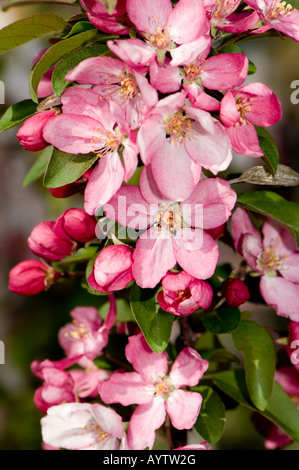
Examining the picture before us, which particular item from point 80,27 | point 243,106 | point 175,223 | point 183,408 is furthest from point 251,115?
point 183,408

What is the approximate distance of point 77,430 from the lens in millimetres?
1243

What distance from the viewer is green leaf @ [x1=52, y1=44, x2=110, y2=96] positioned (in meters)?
0.99

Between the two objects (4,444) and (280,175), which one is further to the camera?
(4,444)

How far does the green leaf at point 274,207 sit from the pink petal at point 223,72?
0.99ft

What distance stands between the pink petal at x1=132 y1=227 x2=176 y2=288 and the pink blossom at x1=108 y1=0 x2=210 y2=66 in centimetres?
34

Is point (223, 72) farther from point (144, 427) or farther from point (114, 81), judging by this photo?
point (144, 427)

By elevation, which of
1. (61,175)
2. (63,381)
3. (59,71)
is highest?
(59,71)

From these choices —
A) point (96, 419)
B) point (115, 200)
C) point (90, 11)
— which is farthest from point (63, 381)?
point (90, 11)

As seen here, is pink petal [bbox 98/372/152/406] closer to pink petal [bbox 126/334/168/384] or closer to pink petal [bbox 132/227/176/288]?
pink petal [bbox 126/334/168/384]

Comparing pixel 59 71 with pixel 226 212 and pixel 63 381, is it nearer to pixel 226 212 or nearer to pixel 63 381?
pixel 226 212

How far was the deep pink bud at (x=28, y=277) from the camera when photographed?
52.2 inches

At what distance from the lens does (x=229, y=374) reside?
1.33 meters

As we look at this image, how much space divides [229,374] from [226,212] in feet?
1.55

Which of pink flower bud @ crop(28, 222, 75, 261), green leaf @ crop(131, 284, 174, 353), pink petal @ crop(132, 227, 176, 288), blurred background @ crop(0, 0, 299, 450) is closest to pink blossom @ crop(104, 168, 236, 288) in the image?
pink petal @ crop(132, 227, 176, 288)
